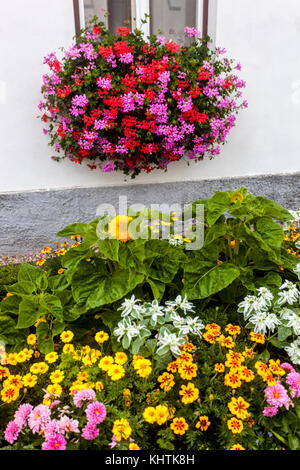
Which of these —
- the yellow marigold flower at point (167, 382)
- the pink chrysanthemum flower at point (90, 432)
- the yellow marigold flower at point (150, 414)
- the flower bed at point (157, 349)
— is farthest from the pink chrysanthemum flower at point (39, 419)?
the yellow marigold flower at point (167, 382)

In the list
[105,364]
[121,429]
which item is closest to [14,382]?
[105,364]

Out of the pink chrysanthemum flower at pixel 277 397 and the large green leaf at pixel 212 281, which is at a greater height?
the large green leaf at pixel 212 281

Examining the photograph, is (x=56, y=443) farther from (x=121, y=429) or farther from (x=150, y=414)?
(x=150, y=414)

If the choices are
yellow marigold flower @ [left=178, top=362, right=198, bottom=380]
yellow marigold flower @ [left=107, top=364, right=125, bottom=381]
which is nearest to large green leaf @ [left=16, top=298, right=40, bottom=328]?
yellow marigold flower @ [left=107, top=364, right=125, bottom=381]

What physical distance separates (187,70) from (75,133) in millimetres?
1129

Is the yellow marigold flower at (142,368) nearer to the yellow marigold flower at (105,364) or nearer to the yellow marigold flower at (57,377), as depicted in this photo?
the yellow marigold flower at (105,364)

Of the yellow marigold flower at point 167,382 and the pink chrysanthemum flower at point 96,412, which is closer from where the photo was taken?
the pink chrysanthemum flower at point 96,412

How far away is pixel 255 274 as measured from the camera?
2.18 metres

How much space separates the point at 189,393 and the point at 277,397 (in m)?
0.32

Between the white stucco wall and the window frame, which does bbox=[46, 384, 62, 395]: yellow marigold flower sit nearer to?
the white stucco wall

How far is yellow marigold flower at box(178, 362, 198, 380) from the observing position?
4.90 feet

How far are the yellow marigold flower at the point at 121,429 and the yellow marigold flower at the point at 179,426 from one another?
6.5 inches

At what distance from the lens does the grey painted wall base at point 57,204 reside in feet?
11.7

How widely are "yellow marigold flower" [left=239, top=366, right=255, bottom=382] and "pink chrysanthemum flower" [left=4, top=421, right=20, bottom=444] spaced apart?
34.0 inches
